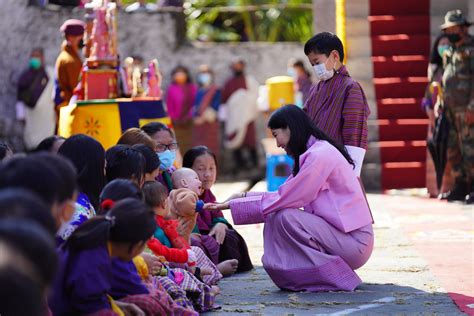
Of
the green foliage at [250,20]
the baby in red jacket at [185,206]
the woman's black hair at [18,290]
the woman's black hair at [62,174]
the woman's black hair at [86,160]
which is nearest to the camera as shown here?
the woman's black hair at [18,290]

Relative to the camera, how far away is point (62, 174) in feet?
13.0

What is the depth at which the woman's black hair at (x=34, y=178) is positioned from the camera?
3748mm

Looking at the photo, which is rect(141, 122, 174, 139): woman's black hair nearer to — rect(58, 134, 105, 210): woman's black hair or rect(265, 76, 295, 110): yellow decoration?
rect(58, 134, 105, 210): woman's black hair

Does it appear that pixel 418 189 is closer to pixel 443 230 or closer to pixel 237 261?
pixel 443 230

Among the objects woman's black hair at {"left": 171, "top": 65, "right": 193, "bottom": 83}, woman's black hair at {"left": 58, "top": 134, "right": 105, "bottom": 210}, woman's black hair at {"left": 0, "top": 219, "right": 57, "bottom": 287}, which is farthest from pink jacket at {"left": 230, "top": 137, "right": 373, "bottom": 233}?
woman's black hair at {"left": 171, "top": 65, "right": 193, "bottom": 83}

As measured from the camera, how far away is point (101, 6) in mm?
11211

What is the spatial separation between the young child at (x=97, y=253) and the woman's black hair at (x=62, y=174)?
30.7 inches

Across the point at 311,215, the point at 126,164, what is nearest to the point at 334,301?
the point at 311,215

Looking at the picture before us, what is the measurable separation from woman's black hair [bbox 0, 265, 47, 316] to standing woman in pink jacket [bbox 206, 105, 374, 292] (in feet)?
13.3

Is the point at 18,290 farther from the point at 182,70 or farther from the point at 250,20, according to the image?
the point at 250,20

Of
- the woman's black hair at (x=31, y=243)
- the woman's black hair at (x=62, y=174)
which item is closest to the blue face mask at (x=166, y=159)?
the woman's black hair at (x=62, y=174)

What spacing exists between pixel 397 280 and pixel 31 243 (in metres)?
5.03

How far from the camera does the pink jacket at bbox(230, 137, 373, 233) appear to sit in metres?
7.15

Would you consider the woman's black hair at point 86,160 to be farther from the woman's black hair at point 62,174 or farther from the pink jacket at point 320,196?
the woman's black hair at point 62,174
